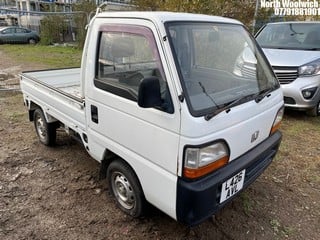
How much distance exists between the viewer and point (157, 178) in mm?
2094

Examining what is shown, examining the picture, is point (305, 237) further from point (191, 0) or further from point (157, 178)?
point (191, 0)

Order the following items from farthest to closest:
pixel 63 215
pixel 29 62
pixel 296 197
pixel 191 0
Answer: pixel 29 62 < pixel 191 0 < pixel 296 197 < pixel 63 215

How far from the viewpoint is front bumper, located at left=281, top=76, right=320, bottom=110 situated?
482cm

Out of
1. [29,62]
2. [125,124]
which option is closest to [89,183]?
[125,124]

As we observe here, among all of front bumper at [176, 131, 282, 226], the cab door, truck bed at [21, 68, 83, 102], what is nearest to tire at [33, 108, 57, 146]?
truck bed at [21, 68, 83, 102]

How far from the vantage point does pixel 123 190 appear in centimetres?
265

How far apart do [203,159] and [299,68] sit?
148 inches

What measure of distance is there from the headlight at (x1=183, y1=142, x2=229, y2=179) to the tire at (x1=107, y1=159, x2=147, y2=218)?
0.65 m

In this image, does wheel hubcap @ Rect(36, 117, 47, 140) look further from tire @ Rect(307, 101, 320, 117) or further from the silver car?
tire @ Rect(307, 101, 320, 117)

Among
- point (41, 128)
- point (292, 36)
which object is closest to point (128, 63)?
point (41, 128)

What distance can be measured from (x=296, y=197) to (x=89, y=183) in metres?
2.27

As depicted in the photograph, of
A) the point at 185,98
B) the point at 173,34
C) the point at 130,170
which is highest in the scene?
the point at 173,34

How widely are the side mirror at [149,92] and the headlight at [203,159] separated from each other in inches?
15.0

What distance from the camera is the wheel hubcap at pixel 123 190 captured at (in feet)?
8.41
